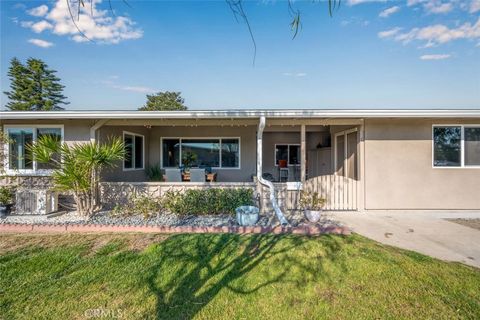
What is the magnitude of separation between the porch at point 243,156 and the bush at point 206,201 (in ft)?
1.07

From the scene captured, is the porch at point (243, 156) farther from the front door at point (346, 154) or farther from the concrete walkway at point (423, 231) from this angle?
the concrete walkway at point (423, 231)

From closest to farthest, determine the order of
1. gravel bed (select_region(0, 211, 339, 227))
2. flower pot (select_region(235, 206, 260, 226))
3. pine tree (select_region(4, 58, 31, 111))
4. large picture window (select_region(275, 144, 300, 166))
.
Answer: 1. flower pot (select_region(235, 206, 260, 226))
2. gravel bed (select_region(0, 211, 339, 227))
3. large picture window (select_region(275, 144, 300, 166))
4. pine tree (select_region(4, 58, 31, 111))

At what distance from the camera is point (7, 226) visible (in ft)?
16.6

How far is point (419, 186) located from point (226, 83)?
792 centimetres

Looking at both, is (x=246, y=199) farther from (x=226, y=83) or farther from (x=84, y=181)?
(x=226, y=83)

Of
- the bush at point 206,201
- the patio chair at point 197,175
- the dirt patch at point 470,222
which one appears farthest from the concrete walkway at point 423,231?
the patio chair at point 197,175

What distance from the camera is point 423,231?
5105 mm

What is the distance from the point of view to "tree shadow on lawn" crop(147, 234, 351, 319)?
277 cm

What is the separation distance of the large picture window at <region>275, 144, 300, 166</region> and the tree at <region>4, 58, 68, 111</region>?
33.3 m

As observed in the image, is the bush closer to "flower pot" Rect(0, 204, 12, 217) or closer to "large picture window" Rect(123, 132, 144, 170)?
"large picture window" Rect(123, 132, 144, 170)

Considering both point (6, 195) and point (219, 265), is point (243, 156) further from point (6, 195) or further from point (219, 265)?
point (6, 195)

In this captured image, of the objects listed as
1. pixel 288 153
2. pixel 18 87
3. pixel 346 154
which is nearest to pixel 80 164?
pixel 346 154

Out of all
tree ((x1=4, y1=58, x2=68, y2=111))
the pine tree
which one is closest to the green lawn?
tree ((x1=4, y1=58, x2=68, y2=111))

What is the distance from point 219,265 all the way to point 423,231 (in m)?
4.29
